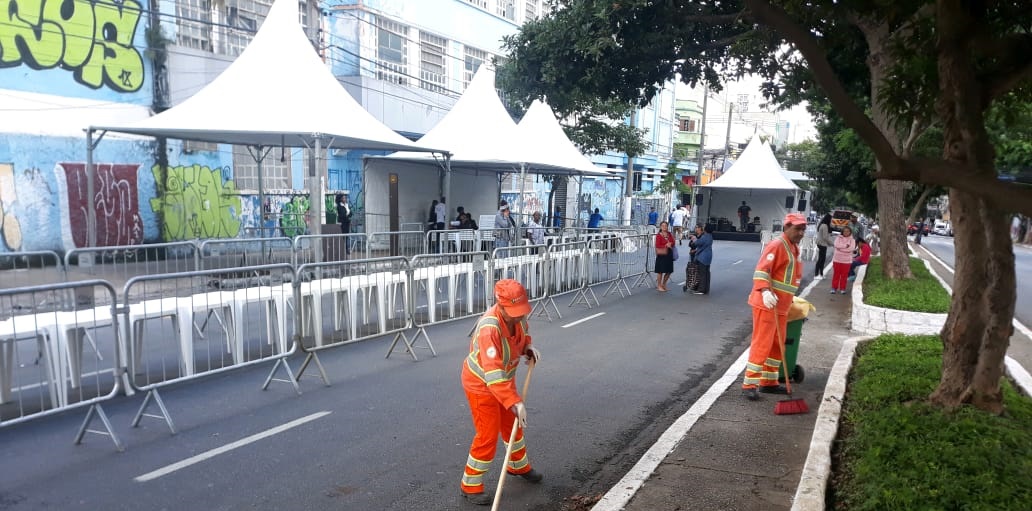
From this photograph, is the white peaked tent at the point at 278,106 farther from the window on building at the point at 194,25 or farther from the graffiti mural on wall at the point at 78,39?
the window on building at the point at 194,25

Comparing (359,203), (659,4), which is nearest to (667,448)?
(659,4)

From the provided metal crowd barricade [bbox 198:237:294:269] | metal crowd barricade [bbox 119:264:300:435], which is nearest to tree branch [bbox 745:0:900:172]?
metal crowd barricade [bbox 119:264:300:435]

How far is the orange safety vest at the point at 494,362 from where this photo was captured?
13.9 feet

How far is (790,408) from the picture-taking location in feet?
21.2

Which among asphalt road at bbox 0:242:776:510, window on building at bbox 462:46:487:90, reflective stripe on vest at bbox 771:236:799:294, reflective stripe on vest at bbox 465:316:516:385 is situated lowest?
asphalt road at bbox 0:242:776:510

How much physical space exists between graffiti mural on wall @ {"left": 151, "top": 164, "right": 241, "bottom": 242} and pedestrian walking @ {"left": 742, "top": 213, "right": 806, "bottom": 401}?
1455 cm

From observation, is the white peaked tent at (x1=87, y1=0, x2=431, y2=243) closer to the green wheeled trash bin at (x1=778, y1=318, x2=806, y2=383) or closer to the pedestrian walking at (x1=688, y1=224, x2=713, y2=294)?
the pedestrian walking at (x1=688, y1=224, x2=713, y2=294)

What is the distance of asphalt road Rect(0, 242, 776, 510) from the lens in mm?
4656

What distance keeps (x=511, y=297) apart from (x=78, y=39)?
14780 mm

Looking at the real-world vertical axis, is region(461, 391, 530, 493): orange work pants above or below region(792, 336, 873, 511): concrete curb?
above

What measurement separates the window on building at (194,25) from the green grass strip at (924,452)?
1651cm

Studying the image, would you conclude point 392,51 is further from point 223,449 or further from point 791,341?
point 223,449

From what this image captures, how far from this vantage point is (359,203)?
22297 millimetres

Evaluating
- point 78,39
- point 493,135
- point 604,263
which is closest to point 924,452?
point 604,263
